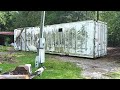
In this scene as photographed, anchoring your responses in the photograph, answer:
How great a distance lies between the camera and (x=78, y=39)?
14.9 m

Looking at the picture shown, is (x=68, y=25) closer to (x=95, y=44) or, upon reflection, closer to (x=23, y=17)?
(x=95, y=44)

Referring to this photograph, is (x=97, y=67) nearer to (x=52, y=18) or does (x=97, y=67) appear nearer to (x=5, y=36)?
(x=52, y=18)

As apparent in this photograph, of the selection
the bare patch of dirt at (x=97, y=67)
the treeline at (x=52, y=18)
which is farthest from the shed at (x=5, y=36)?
the bare patch of dirt at (x=97, y=67)

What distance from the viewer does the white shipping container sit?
1407 cm

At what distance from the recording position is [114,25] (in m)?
16.2

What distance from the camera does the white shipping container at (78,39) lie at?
46.2 ft

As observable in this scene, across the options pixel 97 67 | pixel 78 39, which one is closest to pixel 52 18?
pixel 78 39

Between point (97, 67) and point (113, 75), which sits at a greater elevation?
point (97, 67)

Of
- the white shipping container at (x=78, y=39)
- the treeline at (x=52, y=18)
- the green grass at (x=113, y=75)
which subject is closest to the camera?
the green grass at (x=113, y=75)

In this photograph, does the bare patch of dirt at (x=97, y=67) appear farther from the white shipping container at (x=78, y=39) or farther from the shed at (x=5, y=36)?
the shed at (x=5, y=36)
